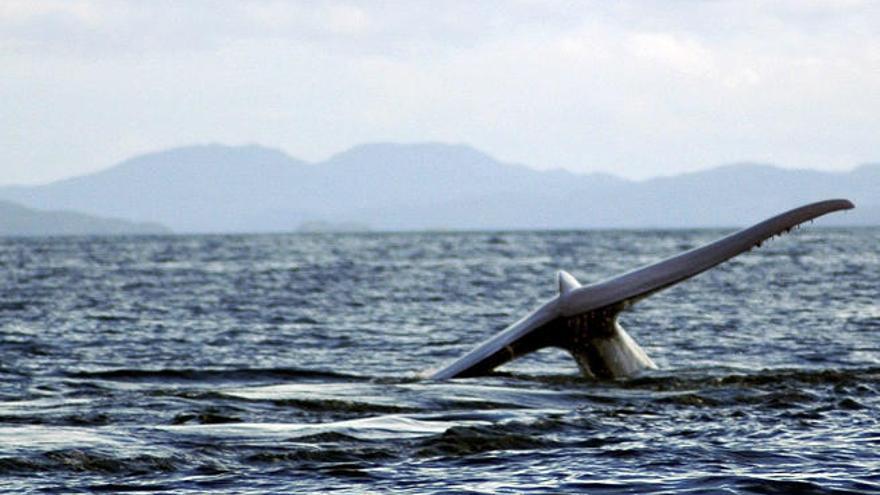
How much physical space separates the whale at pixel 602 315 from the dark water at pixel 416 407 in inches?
10.2

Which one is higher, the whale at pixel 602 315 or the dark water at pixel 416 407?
the whale at pixel 602 315

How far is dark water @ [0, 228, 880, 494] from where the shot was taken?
10086 millimetres

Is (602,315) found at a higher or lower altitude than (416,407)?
higher

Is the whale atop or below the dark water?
atop

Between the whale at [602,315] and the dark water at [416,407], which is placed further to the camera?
the whale at [602,315]

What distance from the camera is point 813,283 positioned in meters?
41.7

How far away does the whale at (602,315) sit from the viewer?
12.8 metres

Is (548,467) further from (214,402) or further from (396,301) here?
(396,301)

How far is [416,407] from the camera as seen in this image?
1362cm

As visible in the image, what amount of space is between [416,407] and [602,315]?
1.94m

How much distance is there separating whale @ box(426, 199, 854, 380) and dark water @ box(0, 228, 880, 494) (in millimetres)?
259

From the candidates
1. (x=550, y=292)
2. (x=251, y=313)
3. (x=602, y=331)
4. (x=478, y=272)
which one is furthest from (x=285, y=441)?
(x=478, y=272)

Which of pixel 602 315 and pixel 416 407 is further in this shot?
pixel 602 315

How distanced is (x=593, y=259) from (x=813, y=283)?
97.3ft
